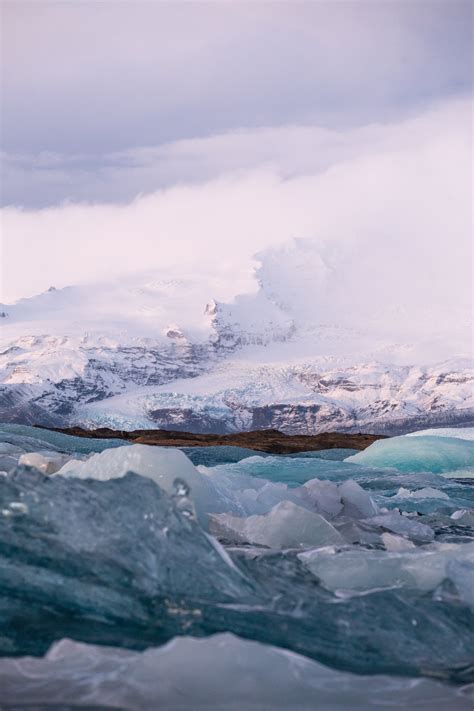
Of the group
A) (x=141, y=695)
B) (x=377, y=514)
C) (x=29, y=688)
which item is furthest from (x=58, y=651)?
(x=377, y=514)

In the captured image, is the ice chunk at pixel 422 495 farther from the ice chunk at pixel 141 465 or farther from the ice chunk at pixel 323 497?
the ice chunk at pixel 141 465

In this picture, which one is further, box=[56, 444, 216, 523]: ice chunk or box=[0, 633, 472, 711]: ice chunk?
box=[56, 444, 216, 523]: ice chunk

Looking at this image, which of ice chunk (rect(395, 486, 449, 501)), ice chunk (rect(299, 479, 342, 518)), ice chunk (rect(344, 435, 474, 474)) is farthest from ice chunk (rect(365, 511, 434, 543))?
ice chunk (rect(344, 435, 474, 474))

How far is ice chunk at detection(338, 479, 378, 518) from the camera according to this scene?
9.27m

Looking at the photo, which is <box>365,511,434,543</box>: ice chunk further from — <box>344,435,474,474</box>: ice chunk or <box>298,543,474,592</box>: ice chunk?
<box>344,435,474,474</box>: ice chunk

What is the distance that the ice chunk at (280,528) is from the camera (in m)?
6.84

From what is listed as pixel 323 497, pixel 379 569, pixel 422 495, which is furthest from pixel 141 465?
pixel 422 495

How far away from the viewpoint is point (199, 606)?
4789 millimetres

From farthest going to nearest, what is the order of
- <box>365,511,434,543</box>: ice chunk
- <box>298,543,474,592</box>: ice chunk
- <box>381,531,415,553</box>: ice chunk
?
1. <box>365,511,434,543</box>: ice chunk
2. <box>381,531,415,553</box>: ice chunk
3. <box>298,543,474,592</box>: ice chunk

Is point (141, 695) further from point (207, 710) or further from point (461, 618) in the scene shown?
point (461, 618)

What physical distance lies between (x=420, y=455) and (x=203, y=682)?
2366 cm

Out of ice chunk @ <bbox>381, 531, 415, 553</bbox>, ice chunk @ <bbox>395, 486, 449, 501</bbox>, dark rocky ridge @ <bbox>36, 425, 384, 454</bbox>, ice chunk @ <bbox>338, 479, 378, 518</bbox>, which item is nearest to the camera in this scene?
ice chunk @ <bbox>381, 531, 415, 553</bbox>

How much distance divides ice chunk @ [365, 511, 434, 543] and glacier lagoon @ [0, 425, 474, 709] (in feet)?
6.25

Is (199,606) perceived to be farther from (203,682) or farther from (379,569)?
(379,569)
